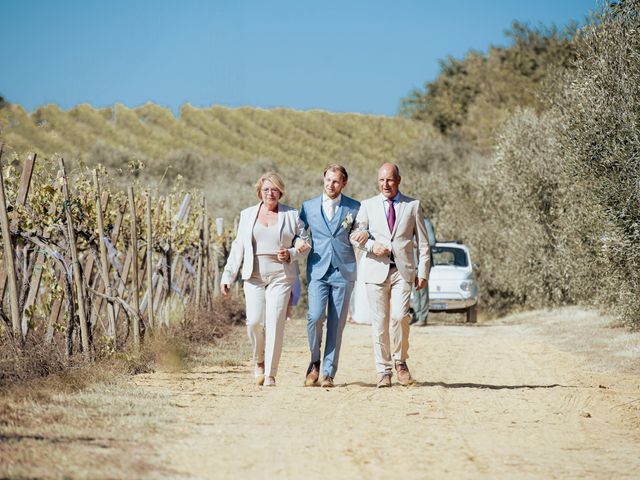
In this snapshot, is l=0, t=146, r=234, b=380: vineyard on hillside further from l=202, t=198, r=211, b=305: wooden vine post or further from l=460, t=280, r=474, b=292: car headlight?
l=460, t=280, r=474, b=292: car headlight

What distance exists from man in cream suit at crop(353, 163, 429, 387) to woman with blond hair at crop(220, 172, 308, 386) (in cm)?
72

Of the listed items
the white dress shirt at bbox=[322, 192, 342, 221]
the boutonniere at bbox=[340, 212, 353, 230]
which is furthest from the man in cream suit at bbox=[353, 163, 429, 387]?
the white dress shirt at bbox=[322, 192, 342, 221]

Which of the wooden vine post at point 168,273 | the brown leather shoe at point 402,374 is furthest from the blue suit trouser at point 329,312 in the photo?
the wooden vine post at point 168,273

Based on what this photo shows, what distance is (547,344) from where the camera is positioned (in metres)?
18.3

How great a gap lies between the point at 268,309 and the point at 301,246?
73cm

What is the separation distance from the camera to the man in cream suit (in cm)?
1105

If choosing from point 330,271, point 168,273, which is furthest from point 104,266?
point 168,273

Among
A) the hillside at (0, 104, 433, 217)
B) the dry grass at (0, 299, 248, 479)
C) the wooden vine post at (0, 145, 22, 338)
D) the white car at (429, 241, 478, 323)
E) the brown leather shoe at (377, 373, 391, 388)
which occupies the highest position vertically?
the hillside at (0, 104, 433, 217)

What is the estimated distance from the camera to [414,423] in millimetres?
8609

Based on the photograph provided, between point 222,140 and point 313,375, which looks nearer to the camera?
point 313,375

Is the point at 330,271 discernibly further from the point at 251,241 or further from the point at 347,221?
the point at 251,241

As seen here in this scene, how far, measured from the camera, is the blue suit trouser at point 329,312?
36.1 feet

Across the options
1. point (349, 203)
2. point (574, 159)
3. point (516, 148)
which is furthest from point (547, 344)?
point (516, 148)

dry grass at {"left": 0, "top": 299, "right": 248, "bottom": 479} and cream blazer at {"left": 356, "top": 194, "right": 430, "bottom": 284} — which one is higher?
cream blazer at {"left": 356, "top": 194, "right": 430, "bottom": 284}
